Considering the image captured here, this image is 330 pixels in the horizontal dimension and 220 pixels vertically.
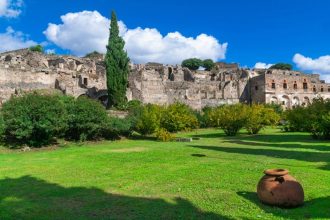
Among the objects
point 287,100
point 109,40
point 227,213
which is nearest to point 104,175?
point 227,213

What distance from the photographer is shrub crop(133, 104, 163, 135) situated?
31250mm

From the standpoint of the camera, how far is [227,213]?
28.5 ft

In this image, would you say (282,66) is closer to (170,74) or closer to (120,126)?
(170,74)

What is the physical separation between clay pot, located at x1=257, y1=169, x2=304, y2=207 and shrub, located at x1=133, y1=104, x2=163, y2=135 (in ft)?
72.3

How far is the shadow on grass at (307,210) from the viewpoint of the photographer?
8.27m

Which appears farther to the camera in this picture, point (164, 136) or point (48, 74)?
point (48, 74)

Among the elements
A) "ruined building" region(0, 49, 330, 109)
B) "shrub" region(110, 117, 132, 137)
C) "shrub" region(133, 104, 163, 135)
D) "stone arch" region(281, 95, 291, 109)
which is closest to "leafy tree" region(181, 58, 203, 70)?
"ruined building" region(0, 49, 330, 109)

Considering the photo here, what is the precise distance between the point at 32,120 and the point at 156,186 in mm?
15937

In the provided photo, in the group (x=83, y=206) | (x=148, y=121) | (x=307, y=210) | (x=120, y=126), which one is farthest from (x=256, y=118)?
(x=83, y=206)

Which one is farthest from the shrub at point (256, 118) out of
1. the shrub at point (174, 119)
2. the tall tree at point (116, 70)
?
the tall tree at point (116, 70)

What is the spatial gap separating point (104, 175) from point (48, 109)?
13052 mm

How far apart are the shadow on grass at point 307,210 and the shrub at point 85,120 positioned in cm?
1933

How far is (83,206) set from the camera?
949cm

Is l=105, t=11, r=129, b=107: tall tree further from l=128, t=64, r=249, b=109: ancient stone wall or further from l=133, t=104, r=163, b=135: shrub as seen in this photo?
l=133, t=104, r=163, b=135: shrub
